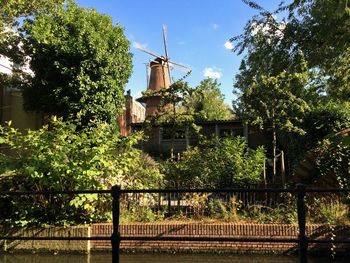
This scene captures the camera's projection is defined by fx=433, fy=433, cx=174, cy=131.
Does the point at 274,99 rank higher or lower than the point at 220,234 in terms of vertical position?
higher

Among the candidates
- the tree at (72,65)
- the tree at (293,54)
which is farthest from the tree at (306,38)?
the tree at (72,65)

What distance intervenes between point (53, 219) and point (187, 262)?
3.33 meters

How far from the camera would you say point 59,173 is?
9.16 metres

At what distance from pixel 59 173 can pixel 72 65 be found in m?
10.5

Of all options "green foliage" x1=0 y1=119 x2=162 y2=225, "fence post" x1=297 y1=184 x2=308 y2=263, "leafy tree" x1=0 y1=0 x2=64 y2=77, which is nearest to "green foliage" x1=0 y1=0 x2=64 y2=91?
"leafy tree" x1=0 y1=0 x2=64 y2=77

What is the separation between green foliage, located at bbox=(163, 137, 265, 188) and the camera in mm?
11680

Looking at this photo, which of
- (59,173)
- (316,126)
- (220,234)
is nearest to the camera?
(220,234)

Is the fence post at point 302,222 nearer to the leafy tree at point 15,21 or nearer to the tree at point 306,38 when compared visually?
the tree at point 306,38

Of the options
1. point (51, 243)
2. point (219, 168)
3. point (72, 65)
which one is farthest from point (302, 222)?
point (72, 65)

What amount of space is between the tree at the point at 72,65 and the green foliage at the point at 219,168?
23.2ft

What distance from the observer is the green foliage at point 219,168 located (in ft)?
38.3

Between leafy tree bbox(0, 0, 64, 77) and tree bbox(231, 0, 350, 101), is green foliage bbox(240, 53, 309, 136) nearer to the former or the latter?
tree bbox(231, 0, 350, 101)

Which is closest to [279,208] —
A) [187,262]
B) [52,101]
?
[187,262]

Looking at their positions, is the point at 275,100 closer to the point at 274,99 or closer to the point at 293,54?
the point at 274,99
